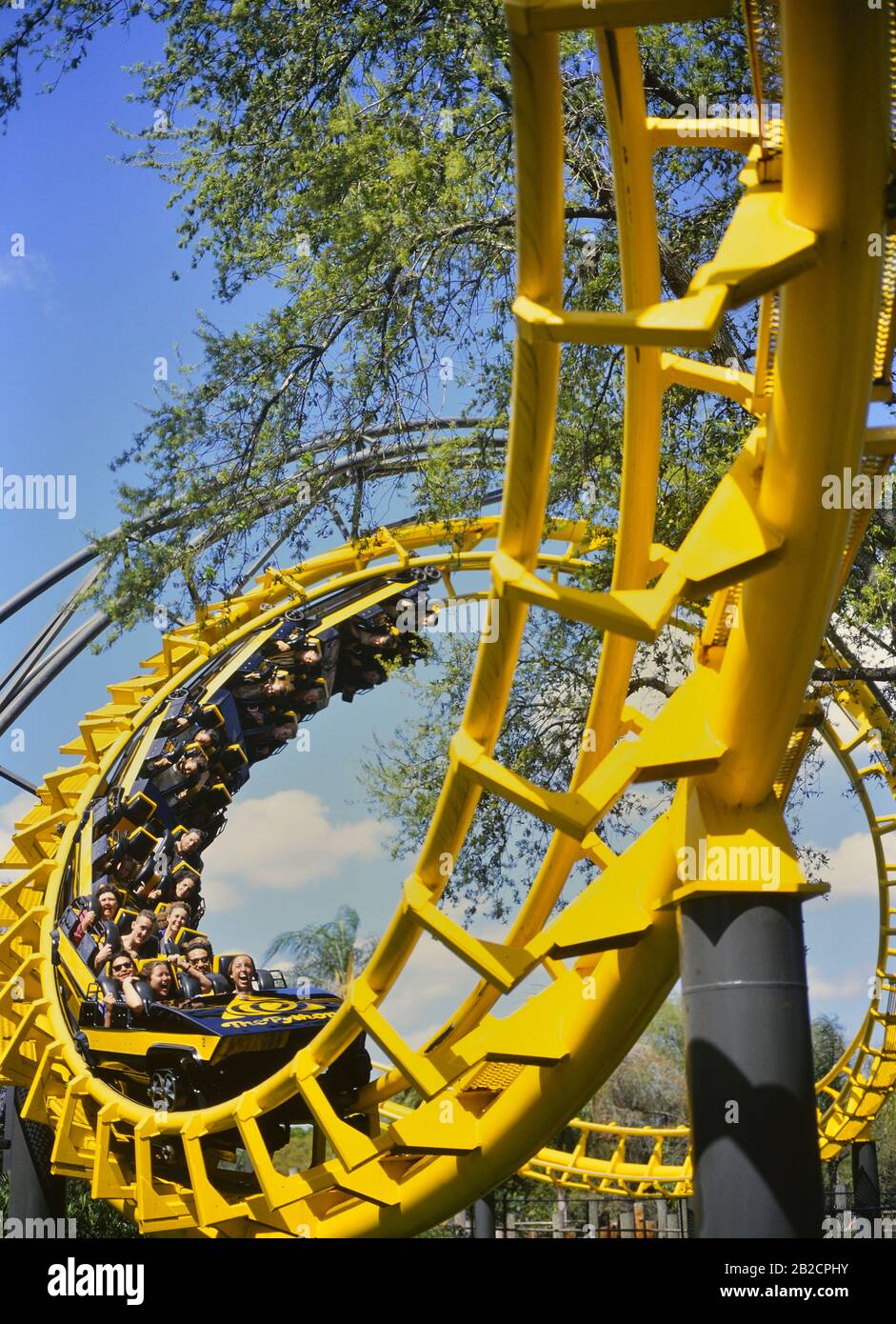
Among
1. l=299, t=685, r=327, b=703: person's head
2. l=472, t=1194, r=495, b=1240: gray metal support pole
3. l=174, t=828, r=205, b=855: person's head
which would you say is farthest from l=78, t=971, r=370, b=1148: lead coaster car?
l=472, t=1194, r=495, b=1240: gray metal support pole

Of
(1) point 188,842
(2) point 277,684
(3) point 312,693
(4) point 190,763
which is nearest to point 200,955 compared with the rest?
(1) point 188,842

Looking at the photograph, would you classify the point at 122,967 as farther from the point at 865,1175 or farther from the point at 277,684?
the point at 865,1175

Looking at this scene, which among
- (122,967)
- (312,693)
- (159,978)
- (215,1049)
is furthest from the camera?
Result: (312,693)

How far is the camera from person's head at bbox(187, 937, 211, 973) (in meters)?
8.34

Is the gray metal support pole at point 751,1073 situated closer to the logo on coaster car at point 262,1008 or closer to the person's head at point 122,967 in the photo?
the logo on coaster car at point 262,1008

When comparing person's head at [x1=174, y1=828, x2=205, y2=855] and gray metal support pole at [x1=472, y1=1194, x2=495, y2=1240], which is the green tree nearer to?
person's head at [x1=174, y1=828, x2=205, y2=855]

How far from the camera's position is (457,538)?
8102 millimetres

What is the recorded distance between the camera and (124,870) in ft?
30.2

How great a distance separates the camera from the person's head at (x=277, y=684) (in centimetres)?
1056

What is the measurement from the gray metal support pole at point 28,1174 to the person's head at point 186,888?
2254 millimetres

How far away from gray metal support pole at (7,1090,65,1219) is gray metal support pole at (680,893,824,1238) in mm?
8086

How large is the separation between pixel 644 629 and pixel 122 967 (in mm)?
5980
